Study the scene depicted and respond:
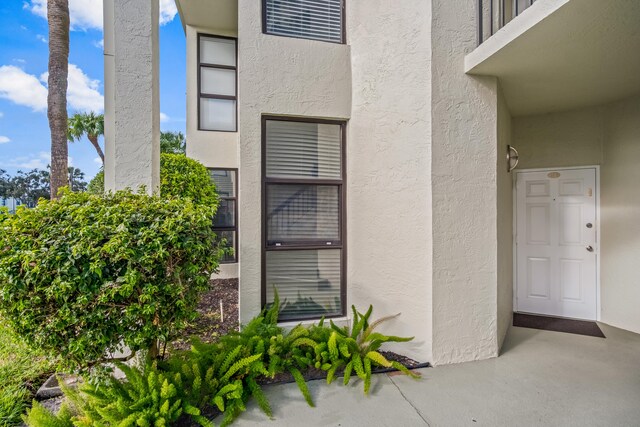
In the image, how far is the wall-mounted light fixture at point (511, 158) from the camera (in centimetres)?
388

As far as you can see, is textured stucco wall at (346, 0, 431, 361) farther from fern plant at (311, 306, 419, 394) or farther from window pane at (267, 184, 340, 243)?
fern plant at (311, 306, 419, 394)

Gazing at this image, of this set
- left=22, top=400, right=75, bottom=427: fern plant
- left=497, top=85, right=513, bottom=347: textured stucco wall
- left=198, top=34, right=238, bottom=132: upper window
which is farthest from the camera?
left=198, top=34, right=238, bottom=132: upper window

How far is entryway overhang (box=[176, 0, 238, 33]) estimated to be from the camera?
19.0 ft

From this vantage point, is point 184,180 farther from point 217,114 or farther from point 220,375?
point 220,375

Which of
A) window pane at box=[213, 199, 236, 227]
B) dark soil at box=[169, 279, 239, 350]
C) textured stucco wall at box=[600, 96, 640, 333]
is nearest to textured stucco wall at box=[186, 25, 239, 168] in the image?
window pane at box=[213, 199, 236, 227]

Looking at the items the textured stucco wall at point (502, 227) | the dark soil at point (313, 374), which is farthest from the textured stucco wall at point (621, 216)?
the dark soil at point (313, 374)

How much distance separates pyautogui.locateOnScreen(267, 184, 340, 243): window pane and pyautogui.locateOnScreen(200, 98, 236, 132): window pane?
3865 mm

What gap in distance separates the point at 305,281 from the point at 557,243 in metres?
3.99

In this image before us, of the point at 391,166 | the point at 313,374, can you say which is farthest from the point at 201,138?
the point at 313,374

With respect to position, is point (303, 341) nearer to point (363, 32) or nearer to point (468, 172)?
point (468, 172)

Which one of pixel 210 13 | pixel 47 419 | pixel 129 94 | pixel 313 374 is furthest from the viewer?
pixel 210 13

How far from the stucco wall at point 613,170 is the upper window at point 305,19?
351 centimetres

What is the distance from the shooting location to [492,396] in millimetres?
2625

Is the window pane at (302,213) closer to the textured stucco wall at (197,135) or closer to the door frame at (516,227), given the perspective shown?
the door frame at (516,227)
